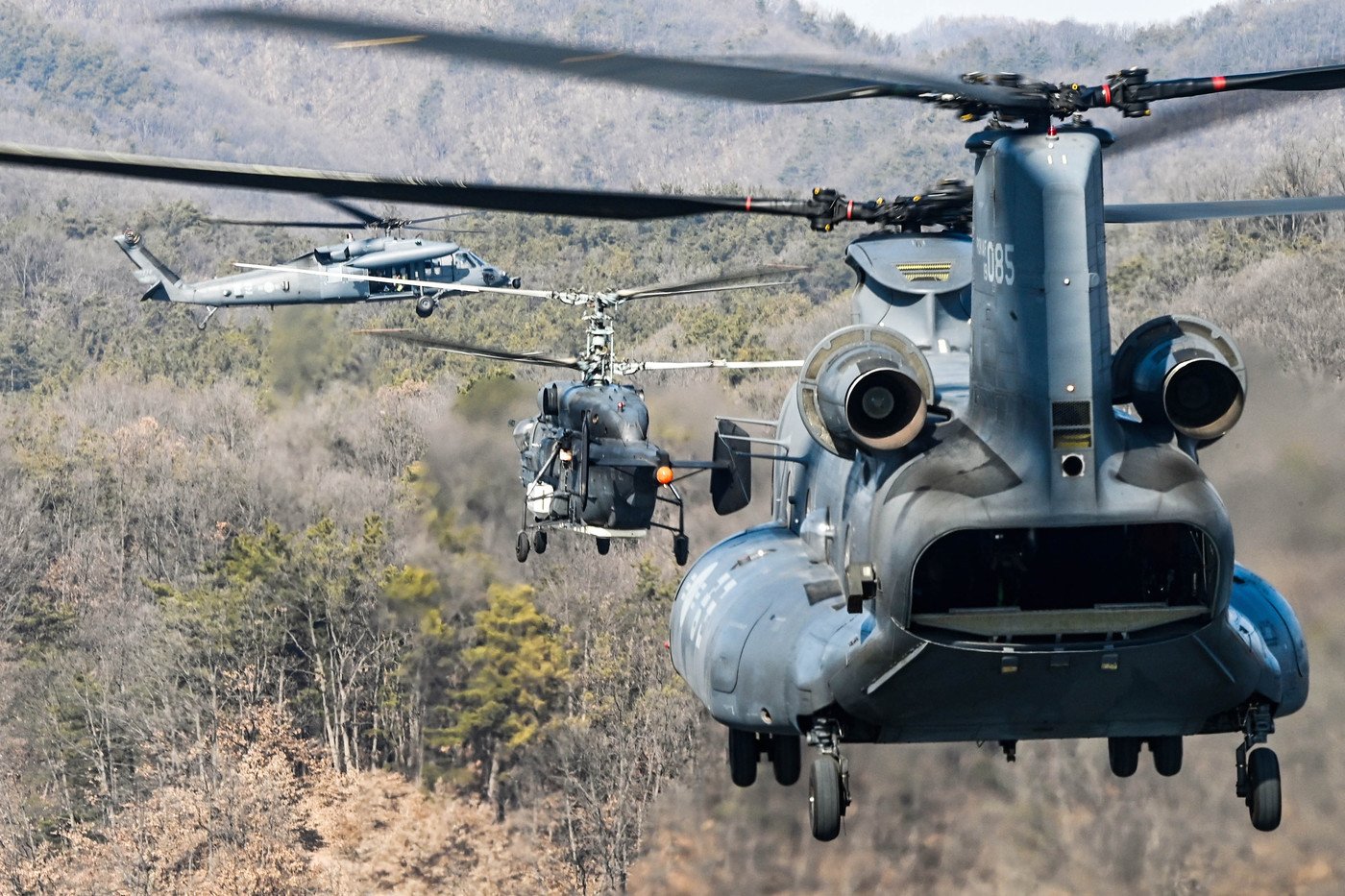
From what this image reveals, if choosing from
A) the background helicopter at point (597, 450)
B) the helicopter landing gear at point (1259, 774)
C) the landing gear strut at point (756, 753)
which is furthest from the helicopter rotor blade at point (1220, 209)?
the background helicopter at point (597, 450)

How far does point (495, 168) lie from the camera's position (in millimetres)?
173375

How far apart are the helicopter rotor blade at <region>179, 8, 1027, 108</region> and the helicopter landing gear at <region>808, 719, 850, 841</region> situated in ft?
17.3

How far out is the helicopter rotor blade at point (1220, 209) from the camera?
16.4 metres

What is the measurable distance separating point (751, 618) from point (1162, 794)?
1139 centimetres

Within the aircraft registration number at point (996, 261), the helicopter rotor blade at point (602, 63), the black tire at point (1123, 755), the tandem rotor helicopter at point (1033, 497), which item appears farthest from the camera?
the black tire at point (1123, 755)

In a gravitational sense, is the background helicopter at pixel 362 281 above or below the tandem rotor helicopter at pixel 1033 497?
above

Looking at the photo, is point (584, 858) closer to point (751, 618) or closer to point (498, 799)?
point (498, 799)

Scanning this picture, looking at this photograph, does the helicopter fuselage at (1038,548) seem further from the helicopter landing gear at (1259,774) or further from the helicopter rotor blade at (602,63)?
the helicopter rotor blade at (602,63)

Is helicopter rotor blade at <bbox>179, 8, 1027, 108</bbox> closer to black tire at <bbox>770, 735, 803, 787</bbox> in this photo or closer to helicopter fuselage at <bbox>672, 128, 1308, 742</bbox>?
helicopter fuselage at <bbox>672, 128, 1308, 742</bbox>

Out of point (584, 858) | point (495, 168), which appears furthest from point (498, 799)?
point (495, 168)

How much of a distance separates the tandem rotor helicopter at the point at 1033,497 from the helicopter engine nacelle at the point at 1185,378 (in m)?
0.02

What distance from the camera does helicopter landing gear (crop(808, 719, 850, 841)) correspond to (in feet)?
50.6

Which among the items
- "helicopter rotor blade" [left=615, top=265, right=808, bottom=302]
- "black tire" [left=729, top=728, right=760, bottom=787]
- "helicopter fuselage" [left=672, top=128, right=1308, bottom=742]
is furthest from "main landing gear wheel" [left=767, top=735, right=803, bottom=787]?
"helicopter rotor blade" [left=615, top=265, right=808, bottom=302]

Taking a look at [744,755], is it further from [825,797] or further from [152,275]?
[152,275]
